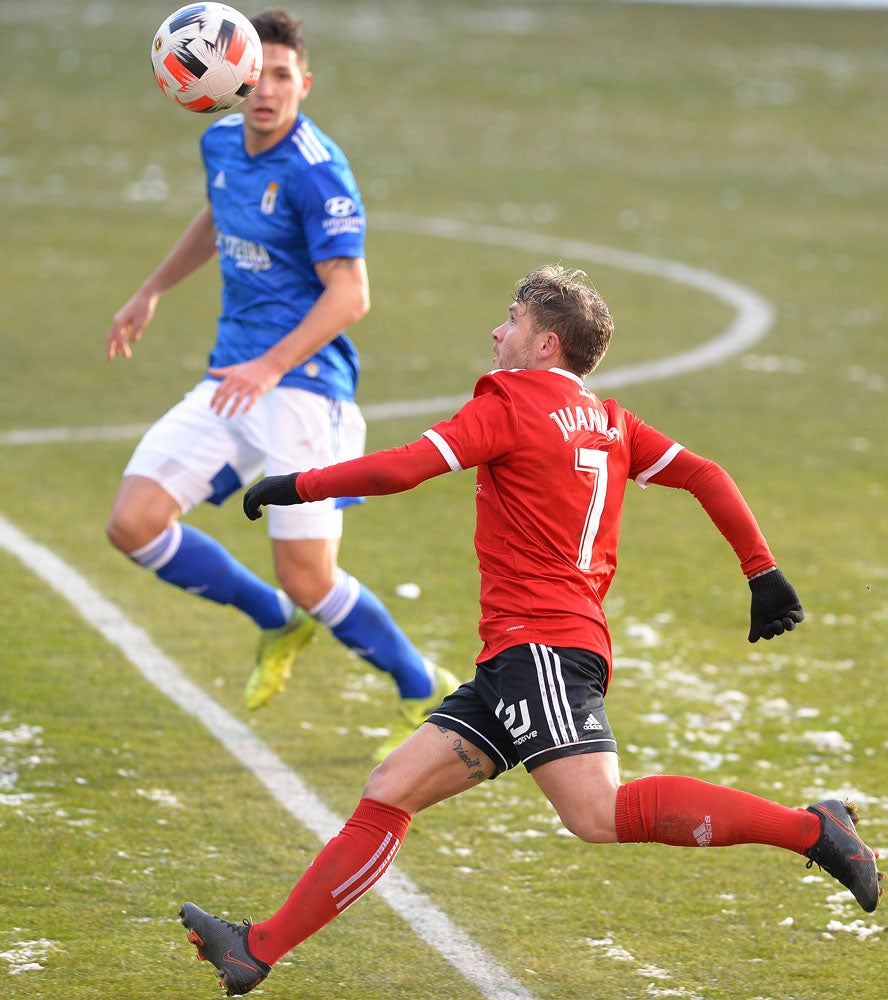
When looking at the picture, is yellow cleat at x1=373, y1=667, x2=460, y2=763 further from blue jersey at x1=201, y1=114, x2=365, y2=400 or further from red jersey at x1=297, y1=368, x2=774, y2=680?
red jersey at x1=297, y1=368, x2=774, y2=680

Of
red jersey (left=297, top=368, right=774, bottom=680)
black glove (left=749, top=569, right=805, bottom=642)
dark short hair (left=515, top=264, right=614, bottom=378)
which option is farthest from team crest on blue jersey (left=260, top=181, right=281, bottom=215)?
black glove (left=749, top=569, right=805, bottom=642)

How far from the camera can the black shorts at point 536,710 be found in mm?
3721

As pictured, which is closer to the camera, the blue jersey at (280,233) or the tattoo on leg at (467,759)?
the tattoo on leg at (467,759)

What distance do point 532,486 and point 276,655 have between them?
2.16 m

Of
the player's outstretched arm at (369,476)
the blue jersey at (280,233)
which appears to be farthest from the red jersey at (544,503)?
the blue jersey at (280,233)

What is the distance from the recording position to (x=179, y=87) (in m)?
5.30

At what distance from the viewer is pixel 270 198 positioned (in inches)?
220

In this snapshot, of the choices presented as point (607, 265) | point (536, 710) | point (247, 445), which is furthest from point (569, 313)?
point (607, 265)

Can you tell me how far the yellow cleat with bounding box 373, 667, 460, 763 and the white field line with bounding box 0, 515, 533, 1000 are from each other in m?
0.42

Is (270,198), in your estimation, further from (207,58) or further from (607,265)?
(607,265)

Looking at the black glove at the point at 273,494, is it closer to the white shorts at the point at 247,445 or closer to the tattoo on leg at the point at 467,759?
A: the tattoo on leg at the point at 467,759

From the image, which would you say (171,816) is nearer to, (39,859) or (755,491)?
(39,859)

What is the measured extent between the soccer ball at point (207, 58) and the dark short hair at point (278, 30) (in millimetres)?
227

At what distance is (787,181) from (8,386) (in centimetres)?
1358
